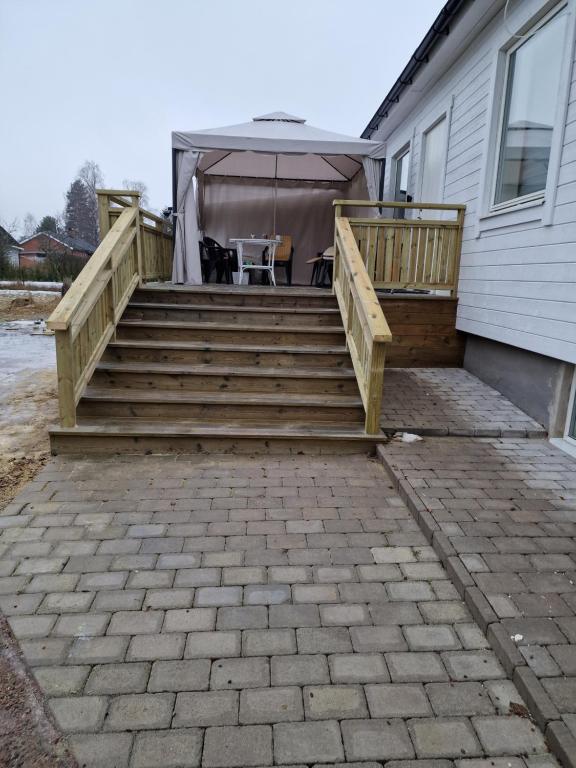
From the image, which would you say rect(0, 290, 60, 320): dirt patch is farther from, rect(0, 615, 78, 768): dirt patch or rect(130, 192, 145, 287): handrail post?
rect(0, 615, 78, 768): dirt patch

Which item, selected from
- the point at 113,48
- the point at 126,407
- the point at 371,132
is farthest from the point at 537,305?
the point at 113,48

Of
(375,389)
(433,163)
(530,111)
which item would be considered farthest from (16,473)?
(433,163)

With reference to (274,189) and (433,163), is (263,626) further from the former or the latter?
(274,189)

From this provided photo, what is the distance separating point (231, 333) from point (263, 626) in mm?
3359

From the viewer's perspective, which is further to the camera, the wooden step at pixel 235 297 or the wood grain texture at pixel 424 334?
the wood grain texture at pixel 424 334

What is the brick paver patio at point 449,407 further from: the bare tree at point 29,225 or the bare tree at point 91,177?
the bare tree at point 29,225

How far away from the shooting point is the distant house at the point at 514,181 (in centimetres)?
390

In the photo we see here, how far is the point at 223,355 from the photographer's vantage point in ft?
15.4

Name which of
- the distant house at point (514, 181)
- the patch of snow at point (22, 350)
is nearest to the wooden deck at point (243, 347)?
the distant house at point (514, 181)

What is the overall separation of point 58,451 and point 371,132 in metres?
8.94

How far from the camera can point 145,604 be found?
207cm

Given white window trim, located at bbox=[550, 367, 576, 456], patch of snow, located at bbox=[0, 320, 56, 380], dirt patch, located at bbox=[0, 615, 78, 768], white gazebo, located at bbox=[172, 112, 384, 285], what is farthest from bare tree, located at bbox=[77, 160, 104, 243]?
dirt patch, located at bbox=[0, 615, 78, 768]

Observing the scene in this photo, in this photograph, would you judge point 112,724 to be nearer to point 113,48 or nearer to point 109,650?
point 109,650

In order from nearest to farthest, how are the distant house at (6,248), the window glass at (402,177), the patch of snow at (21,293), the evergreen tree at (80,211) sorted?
the window glass at (402,177), the patch of snow at (21,293), the distant house at (6,248), the evergreen tree at (80,211)
